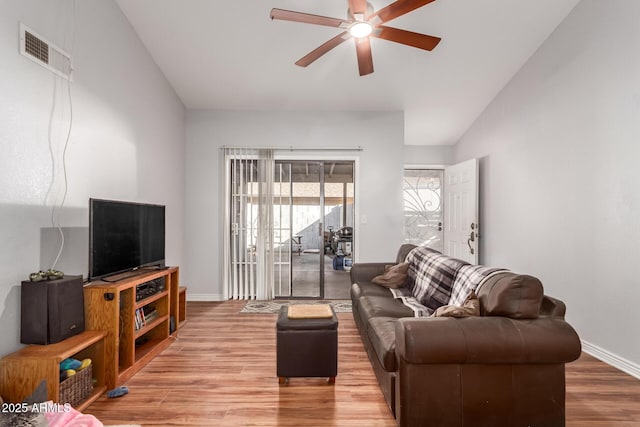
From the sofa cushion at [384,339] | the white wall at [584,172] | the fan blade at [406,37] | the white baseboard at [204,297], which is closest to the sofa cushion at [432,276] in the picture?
the sofa cushion at [384,339]

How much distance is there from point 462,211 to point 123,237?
4.32 metres

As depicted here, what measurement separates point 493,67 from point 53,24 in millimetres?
4181

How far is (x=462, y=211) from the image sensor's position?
495cm

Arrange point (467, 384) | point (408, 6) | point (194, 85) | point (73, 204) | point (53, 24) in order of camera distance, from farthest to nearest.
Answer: point (194, 85), point (73, 204), point (53, 24), point (408, 6), point (467, 384)

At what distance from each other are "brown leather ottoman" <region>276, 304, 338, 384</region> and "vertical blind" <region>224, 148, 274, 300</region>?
2393mm

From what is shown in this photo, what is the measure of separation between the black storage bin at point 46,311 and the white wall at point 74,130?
10 centimetres

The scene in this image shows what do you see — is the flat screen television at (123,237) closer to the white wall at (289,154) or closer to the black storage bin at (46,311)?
the black storage bin at (46,311)

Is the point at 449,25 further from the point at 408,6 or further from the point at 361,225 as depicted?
the point at 361,225

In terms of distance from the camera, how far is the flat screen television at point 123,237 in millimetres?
2359

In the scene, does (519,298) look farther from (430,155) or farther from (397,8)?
(430,155)

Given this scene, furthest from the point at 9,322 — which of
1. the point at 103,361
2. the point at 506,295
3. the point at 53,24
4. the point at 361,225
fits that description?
the point at 361,225

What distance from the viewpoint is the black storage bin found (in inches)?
78.2

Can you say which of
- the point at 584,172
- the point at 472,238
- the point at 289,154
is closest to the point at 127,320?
the point at 289,154

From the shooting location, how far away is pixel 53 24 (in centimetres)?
239
